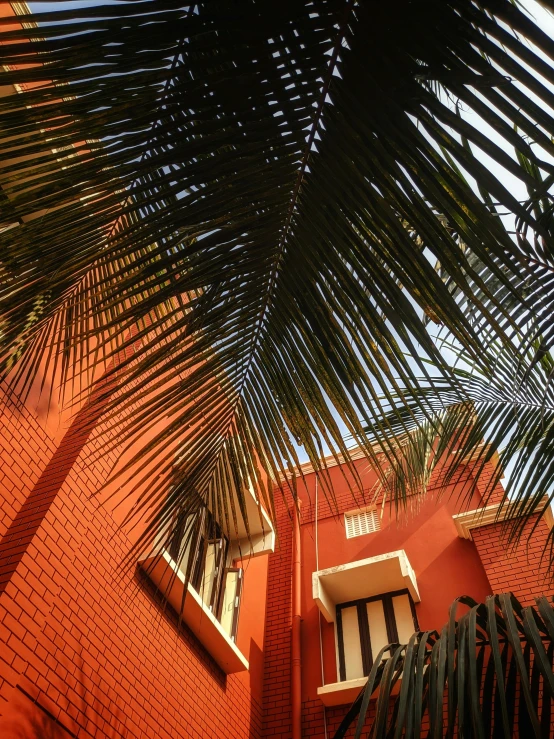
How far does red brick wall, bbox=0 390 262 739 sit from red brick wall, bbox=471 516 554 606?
4.53 metres

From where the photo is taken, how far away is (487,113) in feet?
4.19

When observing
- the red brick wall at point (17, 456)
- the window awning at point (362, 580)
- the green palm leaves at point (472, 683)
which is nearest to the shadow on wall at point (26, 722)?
the red brick wall at point (17, 456)

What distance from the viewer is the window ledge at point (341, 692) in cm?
818

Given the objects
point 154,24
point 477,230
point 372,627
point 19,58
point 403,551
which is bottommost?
point 477,230

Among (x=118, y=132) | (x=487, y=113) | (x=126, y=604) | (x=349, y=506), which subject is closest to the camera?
(x=487, y=113)

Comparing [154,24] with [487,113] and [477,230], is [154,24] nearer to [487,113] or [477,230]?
[487,113]

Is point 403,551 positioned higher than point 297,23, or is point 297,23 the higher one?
point 403,551

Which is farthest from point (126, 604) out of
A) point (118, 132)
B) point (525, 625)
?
point (118, 132)

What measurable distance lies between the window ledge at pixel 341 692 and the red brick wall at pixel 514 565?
212 centimetres

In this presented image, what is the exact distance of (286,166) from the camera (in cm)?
159

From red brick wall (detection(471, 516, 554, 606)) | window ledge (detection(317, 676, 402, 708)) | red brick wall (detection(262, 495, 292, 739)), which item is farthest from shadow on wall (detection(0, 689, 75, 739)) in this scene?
red brick wall (detection(471, 516, 554, 606))

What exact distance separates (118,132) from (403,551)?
9.06 metres

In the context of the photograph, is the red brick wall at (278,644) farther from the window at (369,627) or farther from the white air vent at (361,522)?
the white air vent at (361,522)

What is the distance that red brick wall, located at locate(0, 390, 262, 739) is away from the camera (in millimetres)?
4590
